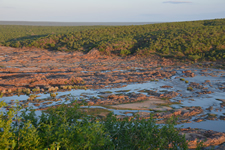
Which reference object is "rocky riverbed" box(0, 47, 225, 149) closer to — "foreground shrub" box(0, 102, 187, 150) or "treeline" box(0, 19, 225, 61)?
"foreground shrub" box(0, 102, 187, 150)

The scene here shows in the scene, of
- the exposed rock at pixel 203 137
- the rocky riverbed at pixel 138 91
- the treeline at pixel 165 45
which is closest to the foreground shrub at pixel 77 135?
the rocky riverbed at pixel 138 91

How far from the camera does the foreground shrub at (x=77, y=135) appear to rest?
15.1 ft

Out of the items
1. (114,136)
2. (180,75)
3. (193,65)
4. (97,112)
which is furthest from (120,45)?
(114,136)

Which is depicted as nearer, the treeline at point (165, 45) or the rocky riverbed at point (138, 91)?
the rocky riverbed at point (138, 91)

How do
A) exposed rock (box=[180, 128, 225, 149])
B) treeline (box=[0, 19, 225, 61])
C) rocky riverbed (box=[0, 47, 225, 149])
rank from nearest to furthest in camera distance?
1. exposed rock (box=[180, 128, 225, 149])
2. rocky riverbed (box=[0, 47, 225, 149])
3. treeline (box=[0, 19, 225, 61])

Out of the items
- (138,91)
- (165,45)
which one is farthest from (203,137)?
(165,45)

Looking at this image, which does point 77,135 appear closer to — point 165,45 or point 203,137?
point 203,137

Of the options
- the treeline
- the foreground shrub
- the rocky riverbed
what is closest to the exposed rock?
the rocky riverbed

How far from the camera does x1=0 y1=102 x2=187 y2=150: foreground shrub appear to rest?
4.61 meters

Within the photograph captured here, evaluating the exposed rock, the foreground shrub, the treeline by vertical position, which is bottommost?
the exposed rock

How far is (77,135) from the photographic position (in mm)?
4891

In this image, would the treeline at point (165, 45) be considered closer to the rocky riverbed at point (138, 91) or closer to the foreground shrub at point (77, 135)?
the rocky riverbed at point (138, 91)

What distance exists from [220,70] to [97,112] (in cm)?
1381

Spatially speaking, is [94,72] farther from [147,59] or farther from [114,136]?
[114,136]
